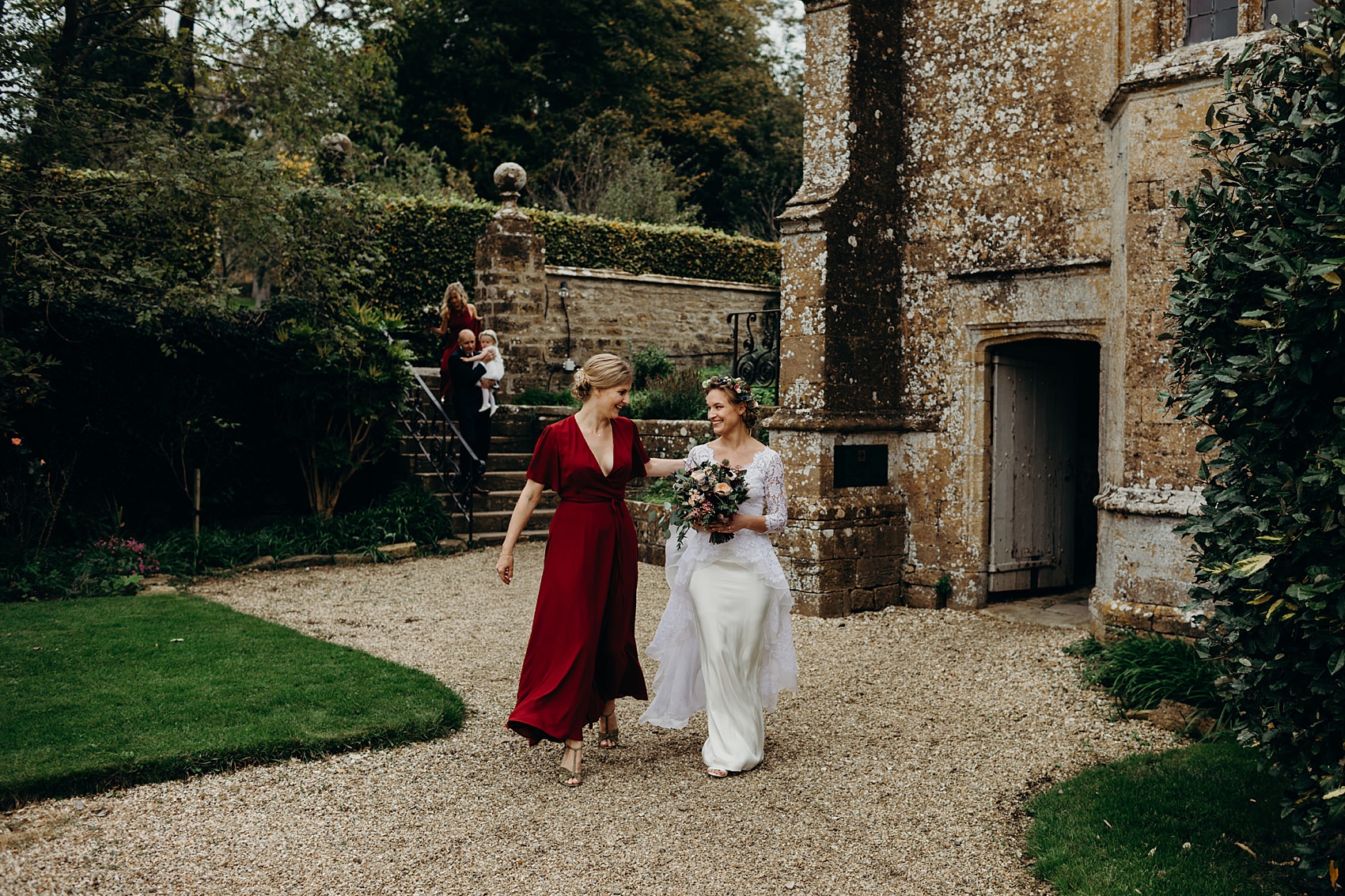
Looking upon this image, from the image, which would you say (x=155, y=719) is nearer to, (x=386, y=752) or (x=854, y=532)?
(x=386, y=752)

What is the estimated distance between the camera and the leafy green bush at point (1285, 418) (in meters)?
3.00

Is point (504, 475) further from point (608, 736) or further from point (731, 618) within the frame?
point (731, 618)

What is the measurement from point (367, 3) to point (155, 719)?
880cm

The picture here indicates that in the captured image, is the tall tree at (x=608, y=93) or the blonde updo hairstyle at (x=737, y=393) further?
the tall tree at (x=608, y=93)

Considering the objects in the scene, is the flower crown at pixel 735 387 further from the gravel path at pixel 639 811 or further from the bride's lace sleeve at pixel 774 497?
the gravel path at pixel 639 811

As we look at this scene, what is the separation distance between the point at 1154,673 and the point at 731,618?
2639 millimetres

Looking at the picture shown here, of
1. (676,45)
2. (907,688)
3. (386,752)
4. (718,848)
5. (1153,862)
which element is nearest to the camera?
(1153,862)

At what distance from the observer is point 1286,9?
249 inches

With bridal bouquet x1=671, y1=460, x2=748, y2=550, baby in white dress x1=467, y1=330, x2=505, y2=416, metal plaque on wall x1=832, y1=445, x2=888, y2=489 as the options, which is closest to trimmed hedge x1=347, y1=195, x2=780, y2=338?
baby in white dress x1=467, y1=330, x2=505, y2=416

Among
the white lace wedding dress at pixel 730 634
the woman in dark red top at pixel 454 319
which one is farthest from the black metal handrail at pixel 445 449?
the white lace wedding dress at pixel 730 634

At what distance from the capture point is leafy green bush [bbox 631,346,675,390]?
15617mm

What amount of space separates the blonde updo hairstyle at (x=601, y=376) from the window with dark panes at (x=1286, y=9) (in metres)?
4.84

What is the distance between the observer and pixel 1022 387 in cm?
855

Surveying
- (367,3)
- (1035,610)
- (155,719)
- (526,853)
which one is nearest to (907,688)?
(1035,610)
